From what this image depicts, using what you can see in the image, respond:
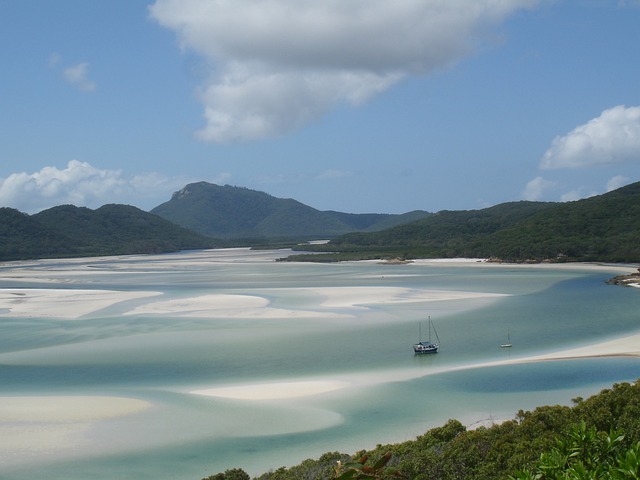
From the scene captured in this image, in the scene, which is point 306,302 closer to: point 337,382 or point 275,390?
point 337,382

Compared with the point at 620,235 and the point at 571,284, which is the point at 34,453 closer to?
the point at 571,284

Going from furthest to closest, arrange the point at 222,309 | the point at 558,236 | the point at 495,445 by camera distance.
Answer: the point at 558,236
the point at 222,309
the point at 495,445

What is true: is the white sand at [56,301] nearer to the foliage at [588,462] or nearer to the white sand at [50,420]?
the white sand at [50,420]

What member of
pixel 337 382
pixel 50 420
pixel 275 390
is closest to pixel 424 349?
pixel 337 382

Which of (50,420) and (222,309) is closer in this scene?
(50,420)

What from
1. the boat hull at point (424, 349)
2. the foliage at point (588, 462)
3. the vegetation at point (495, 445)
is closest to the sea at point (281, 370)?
the boat hull at point (424, 349)

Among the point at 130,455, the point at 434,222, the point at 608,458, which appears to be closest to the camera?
the point at 608,458

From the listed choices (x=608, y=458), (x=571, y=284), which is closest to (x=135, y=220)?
(x=571, y=284)
